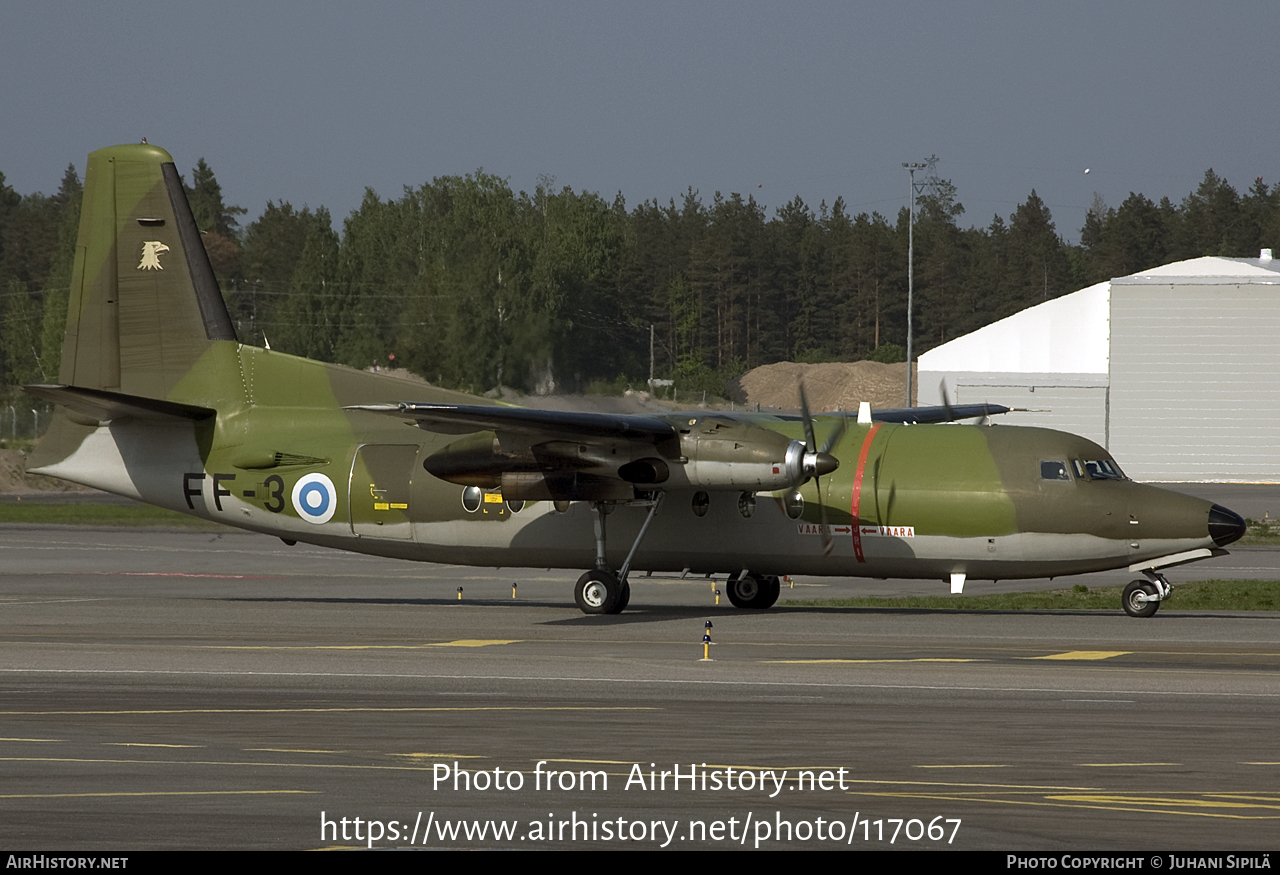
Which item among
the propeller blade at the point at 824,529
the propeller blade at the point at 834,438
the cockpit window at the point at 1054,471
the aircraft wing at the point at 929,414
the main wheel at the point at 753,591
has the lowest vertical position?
the main wheel at the point at 753,591

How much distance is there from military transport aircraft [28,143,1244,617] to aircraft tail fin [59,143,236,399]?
1.4 inches

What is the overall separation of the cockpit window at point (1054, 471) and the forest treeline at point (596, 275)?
116 ft

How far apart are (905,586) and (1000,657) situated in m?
15.7

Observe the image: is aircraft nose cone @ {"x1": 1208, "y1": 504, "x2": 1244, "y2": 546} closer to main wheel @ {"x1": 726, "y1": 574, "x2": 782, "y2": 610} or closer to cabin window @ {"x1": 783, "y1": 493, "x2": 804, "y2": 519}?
cabin window @ {"x1": 783, "y1": 493, "x2": 804, "y2": 519}

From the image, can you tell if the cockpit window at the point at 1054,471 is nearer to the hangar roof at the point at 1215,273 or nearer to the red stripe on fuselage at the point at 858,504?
the red stripe on fuselage at the point at 858,504

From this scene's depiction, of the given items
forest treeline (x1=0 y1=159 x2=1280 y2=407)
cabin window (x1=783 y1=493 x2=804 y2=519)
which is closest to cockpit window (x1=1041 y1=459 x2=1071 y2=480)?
cabin window (x1=783 y1=493 x2=804 y2=519)

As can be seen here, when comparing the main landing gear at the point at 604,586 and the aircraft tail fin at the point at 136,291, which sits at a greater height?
the aircraft tail fin at the point at 136,291

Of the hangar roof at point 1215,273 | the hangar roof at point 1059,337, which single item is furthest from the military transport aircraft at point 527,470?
the hangar roof at point 1059,337

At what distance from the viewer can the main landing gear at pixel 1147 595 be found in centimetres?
2297

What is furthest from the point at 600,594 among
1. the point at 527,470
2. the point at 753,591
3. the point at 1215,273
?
the point at 1215,273

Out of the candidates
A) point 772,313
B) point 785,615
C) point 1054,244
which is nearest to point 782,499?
point 785,615

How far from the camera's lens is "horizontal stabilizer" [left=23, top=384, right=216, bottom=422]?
23.0 meters

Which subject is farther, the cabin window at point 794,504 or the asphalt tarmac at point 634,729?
the cabin window at point 794,504

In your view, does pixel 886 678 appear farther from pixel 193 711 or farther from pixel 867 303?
pixel 867 303
